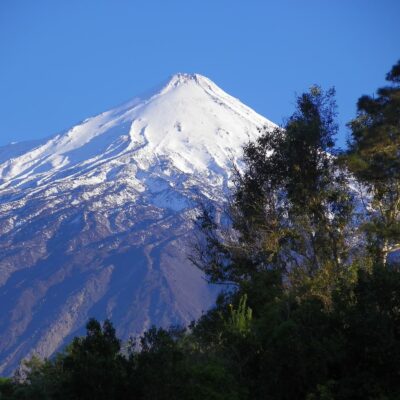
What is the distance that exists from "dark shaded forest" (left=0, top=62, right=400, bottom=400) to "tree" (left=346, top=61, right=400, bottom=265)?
40 millimetres

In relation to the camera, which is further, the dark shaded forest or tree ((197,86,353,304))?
tree ((197,86,353,304))

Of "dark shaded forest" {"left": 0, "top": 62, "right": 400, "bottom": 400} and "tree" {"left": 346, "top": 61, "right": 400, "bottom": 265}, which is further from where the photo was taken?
"tree" {"left": 346, "top": 61, "right": 400, "bottom": 265}

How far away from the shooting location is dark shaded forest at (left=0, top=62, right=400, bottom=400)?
17.6 meters

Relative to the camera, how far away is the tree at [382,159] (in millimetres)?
24109

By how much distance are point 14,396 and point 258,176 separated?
10734mm

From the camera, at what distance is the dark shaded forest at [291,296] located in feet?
57.8

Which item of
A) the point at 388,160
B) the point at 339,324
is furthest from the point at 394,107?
the point at 339,324

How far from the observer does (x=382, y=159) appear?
24531 mm

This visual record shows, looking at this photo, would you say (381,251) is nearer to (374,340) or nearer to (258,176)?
(258,176)

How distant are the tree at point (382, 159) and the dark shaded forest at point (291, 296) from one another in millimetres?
40

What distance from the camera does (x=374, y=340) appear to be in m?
17.4

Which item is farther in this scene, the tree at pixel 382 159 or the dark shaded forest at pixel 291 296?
the tree at pixel 382 159

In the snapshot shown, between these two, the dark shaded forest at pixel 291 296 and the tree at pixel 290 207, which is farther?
the tree at pixel 290 207

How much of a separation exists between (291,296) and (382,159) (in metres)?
5.15
